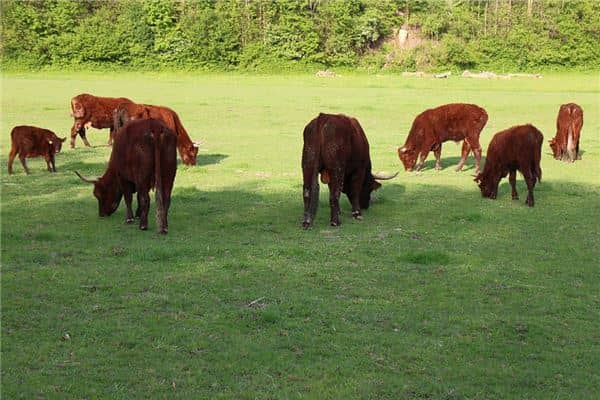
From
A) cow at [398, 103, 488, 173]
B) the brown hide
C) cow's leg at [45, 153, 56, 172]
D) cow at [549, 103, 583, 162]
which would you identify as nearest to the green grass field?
cow's leg at [45, 153, 56, 172]

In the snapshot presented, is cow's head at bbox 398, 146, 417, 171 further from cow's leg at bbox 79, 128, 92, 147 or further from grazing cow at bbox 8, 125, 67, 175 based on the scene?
cow's leg at bbox 79, 128, 92, 147

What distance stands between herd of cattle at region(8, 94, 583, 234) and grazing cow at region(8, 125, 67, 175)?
0.7 inches

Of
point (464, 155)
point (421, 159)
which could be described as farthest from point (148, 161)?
point (464, 155)

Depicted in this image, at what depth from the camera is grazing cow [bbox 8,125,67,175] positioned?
16.0 meters

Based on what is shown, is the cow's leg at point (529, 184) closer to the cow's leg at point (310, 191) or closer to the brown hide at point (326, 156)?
the brown hide at point (326, 156)

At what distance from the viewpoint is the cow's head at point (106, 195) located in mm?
12188

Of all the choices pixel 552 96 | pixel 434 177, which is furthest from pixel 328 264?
pixel 552 96

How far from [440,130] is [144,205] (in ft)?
27.5

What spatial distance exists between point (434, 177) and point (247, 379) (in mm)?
11688

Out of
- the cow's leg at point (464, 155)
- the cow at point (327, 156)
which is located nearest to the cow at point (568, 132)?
the cow's leg at point (464, 155)

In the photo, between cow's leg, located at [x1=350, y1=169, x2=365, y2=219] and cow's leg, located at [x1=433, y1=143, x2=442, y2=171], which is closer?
cow's leg, located at [x1=350, y1=169, x2=365, y2=219]

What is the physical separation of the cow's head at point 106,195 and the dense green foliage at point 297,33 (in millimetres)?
46042

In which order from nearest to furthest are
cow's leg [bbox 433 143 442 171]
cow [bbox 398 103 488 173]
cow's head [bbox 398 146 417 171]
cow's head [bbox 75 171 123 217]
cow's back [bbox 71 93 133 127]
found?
cow's head [bbox 75 171 123 217], cow [bbox 398 103 488 173], cow's head [bbox 398 146 417 171], cow's leg [bbox 433 143 442 171], cow's back [bbox 71 93 133 127]

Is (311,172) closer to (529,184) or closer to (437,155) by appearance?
(529,184)
